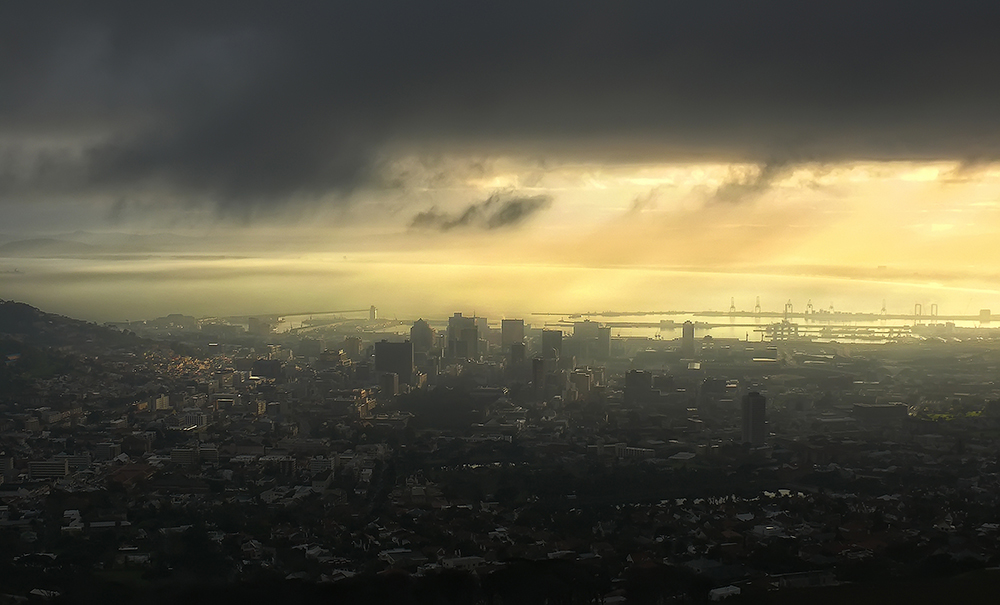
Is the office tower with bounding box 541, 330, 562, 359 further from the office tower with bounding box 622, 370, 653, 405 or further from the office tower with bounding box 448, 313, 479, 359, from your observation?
the office tower with bounding box 622, 370, 653, 405

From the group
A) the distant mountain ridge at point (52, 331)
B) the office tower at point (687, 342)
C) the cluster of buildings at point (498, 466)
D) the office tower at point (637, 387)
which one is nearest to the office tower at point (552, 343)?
the cluster of buildings at point (498, 466)

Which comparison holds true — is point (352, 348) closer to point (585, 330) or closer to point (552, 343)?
point (552, 343)

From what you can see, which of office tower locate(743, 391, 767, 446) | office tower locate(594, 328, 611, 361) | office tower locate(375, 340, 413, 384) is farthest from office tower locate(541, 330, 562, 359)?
office tower locate(743, 391, 767, 446)

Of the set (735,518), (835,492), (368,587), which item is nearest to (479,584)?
(368,587)

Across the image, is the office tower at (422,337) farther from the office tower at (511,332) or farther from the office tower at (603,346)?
the office tower at (603,346)

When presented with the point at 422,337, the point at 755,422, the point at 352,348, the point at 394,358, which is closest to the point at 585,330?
the point at 422,337

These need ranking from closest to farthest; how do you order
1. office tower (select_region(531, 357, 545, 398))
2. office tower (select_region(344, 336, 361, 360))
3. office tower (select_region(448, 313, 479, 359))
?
1. office tower (select_region(531, 357, 545, 398))
2. office tower (select_region(448, 313, 479, 359))
3. office tower (select_region(344, 336, 361, 360))
